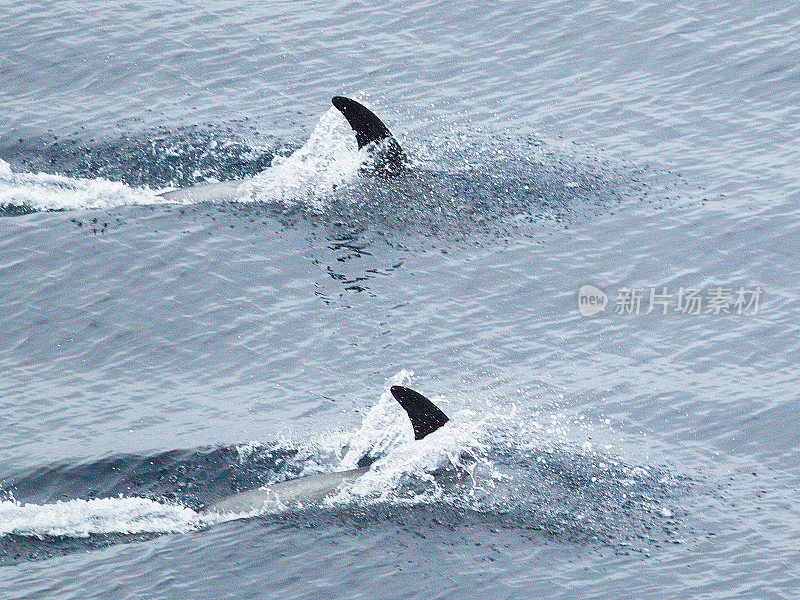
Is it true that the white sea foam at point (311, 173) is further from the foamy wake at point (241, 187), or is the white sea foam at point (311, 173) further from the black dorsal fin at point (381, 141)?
the black dorsal fin at point (381, 141)

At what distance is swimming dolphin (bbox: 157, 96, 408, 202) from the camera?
3016 cm

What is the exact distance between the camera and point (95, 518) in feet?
69.6

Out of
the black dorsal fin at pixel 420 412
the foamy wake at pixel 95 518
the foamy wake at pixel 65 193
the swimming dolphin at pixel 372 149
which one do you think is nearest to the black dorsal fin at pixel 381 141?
the swimming dolphin at pixel 372 149

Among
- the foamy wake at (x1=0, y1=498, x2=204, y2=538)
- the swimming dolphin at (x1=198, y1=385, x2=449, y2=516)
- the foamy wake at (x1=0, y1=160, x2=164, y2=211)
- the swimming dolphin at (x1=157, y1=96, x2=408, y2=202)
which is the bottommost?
the foamy wake at (x1=0, y1=498, x2=204, y2=538)

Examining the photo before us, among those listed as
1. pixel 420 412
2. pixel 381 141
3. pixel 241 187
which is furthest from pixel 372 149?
pixel 420 412

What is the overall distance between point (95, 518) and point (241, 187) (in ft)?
37.6

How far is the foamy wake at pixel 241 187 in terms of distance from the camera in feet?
100

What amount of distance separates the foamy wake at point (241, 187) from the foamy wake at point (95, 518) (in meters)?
10.2

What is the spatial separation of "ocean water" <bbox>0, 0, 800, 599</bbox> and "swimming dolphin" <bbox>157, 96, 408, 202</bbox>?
34cm

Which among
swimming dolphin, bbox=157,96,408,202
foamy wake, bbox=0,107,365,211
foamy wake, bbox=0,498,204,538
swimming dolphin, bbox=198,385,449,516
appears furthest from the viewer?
foamy wake, bbox=0,107,365,211

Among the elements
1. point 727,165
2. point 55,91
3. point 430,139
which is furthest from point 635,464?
point 55,91

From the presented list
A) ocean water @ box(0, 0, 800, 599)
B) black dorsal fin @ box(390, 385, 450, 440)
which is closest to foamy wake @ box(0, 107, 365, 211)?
ocean water @ box(0, 0, 800, 599)

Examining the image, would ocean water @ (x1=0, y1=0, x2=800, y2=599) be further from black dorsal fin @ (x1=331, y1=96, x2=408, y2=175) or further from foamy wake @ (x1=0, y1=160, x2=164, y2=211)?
black dorsal fin @ (x1=331, y1=96, x2=408, y2=175)

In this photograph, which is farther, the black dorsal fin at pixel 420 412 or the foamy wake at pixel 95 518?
the black dorsal fin at pixel 420 412
